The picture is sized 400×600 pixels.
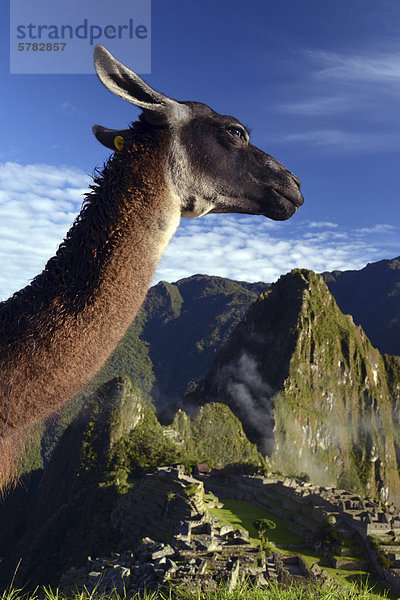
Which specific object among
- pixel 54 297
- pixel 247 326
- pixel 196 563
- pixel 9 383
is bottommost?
pixel 196 563

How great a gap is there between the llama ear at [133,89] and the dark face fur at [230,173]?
0.20m

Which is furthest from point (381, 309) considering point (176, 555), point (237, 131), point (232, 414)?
point (237, 131)

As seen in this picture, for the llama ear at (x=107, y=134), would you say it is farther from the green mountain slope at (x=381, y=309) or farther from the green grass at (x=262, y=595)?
the green mountain slope at (x=381, y=309)

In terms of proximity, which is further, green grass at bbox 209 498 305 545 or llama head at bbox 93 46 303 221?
green grass at bbox 209 498 305 545

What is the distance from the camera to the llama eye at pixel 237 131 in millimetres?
3058

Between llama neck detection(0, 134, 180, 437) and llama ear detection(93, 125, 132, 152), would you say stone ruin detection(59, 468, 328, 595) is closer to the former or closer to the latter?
llama neck detection(0, 134, 180, 437)

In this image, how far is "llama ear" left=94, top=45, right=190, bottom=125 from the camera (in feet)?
7.38

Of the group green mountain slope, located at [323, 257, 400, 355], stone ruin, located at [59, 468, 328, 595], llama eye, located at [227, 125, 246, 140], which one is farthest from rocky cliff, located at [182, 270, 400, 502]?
llama eye, located at [227, 125, 246, 140]

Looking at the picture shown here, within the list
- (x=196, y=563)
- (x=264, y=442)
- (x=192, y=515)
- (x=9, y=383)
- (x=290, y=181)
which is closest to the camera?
(x=9, y=383)

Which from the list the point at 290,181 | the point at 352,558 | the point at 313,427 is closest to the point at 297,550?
the point at 352,558

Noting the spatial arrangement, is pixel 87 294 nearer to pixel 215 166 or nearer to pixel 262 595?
pixel 215 166

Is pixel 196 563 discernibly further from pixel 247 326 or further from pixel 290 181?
pixel 247 326

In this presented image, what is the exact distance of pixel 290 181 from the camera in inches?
124

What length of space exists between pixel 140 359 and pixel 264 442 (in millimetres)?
57375
